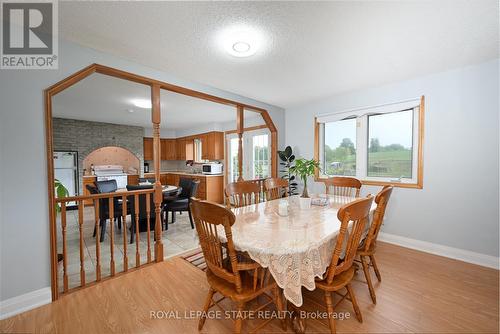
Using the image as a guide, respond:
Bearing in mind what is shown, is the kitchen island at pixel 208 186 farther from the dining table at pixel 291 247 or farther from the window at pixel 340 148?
the dining table at pixel 291 247

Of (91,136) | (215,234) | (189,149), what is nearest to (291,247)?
(215,234)

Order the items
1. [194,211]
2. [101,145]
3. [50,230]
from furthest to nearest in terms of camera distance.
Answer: [101,145] < [50,230] < [194,211]

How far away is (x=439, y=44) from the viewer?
1.99 m

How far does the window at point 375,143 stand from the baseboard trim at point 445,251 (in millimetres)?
784

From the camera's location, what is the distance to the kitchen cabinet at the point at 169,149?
724 centimetres

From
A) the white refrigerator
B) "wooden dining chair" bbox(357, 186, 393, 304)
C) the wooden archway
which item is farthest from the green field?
the white refrigerator

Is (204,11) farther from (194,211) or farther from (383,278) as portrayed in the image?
(383,278)

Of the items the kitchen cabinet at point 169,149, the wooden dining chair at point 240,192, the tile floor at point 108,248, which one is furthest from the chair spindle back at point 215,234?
the kitchen cabinet at point 169,149

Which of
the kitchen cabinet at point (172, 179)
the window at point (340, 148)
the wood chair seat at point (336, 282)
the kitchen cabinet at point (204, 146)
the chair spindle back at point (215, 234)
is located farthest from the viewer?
the kitchen cabinet at point (172, 179)

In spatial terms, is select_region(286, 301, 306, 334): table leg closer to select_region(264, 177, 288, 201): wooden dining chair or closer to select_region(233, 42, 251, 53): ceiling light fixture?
select_region(264, 177, 288, 201): wooden dining chair

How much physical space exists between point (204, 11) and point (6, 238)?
2.35 m

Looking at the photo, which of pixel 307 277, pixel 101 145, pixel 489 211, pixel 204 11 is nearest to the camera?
pixel 307 277

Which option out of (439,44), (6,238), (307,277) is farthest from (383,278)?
(6,238)

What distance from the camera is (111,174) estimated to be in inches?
237
